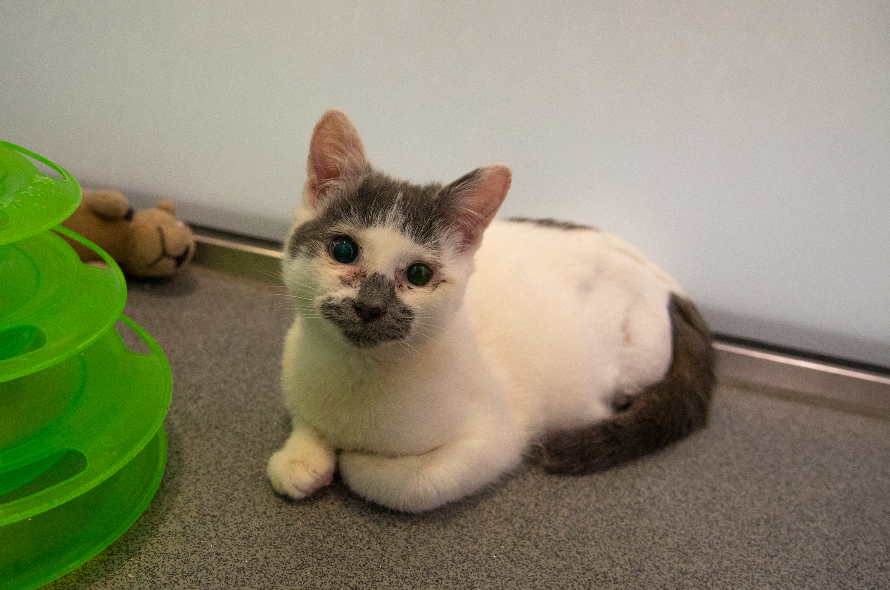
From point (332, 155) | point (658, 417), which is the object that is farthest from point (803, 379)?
point (332, 155)

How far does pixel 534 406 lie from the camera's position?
128cm

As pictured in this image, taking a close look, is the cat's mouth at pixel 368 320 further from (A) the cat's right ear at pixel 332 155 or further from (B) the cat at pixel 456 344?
(A) the cat's right ear at pixel 332 155

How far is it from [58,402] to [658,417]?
1263 mm

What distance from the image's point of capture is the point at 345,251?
924 millimetres

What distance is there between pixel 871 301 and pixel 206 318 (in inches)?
82.5

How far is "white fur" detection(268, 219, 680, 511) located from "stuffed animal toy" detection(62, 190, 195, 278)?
2.39 feet

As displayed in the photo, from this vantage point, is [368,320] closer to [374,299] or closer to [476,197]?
[374,299]

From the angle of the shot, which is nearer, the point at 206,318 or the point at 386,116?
the point at 206,318

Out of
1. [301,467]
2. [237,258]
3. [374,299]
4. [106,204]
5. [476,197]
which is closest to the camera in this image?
[374,299]

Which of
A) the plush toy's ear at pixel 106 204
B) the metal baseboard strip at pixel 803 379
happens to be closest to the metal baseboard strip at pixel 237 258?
the metal baseboard strip at pixel 803 379

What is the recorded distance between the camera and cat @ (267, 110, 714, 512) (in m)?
0.93

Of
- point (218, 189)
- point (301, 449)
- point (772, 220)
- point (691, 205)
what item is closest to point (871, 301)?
point (772, 220)

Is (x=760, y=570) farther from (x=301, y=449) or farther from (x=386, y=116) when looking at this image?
(x=386, y=116)

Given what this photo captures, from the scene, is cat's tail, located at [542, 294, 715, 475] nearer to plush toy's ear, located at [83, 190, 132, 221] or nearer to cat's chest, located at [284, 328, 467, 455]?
cat's chest, located at [284, 328, 467, 455]
